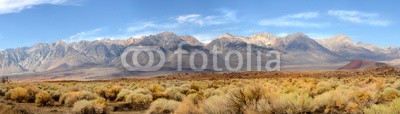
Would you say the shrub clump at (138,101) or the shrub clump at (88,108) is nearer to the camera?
the shrub clump at (88,108)

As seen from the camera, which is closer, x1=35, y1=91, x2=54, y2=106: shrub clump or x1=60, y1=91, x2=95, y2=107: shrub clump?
x1=60, y1=91, x2=95, y2=107: shrub clump

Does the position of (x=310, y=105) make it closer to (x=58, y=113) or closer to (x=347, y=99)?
(x=347, y=99)

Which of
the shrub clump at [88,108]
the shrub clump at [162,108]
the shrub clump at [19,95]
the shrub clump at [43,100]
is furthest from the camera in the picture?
the shrub clump at [19,95]

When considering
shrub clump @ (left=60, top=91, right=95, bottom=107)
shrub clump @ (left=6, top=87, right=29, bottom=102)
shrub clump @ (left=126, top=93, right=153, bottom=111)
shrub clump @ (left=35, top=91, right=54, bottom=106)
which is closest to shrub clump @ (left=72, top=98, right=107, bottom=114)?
shrub clump @ (left=126, top=93, right=153, bottom=111)

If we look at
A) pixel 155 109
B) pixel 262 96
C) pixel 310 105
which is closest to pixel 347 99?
pixel 310 105

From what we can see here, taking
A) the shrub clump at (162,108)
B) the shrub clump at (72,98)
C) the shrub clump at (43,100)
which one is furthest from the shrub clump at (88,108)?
the shrub clump at (43,100)

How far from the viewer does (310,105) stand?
14641mm

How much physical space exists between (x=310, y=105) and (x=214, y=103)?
129 inches

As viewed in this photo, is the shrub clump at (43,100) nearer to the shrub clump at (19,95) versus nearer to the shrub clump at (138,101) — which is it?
the shrub clump at (19,95)

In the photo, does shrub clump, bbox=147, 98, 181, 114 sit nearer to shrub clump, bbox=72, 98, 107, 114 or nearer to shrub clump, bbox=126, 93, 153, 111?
shrub clump, bbox=72, 98, 107, 114

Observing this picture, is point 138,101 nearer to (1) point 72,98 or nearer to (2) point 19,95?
(1) point 72,98

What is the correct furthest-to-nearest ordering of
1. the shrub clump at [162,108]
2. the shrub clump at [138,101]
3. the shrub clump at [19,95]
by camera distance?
1. the shrub clump at [19,95]
2. the shrub clump at [138,101]
3. the shrub clump at [162,108]

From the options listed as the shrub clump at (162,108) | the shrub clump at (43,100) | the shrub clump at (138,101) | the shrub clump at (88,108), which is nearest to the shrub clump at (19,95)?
the shrub clump at (43,100)

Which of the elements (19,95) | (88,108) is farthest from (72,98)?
(88,108)
